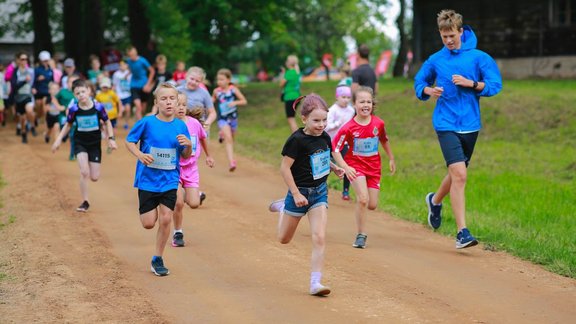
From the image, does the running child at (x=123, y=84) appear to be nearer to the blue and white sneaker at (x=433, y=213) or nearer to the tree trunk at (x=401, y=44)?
the blue and white sneaker at (x=433, y=213)

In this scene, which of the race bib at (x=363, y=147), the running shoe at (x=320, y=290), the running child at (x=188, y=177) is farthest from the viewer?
the race bib at (x=363, y=147)

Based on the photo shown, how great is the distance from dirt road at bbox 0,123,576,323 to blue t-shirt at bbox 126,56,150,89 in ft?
35.1

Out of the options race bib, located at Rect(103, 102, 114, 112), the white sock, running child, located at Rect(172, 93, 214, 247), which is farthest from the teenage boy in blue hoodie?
race bib, located at Rect(103, 102, 114, 112)

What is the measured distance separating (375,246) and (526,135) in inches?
453

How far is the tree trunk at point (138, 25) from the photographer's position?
115 feet

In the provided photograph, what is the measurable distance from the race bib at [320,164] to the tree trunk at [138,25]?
27349 mm

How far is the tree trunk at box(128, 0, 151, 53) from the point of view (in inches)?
1375

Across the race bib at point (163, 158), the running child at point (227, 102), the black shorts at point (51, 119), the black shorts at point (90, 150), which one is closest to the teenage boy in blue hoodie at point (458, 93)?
the race bib at point (163, 158)

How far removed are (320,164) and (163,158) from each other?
1690 mm

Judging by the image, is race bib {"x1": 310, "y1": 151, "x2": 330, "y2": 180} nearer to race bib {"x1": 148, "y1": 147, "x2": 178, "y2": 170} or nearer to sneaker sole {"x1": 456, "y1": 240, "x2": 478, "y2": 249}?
race bib {"x1": 148, "y1": 147, "x2": 178, "y2": 170}

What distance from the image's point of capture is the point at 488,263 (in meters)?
9.77

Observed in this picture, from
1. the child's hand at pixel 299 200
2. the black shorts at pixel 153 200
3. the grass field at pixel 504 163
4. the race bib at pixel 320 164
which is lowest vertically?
the grass field at pixel 504 163

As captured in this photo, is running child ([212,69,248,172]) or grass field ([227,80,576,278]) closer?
grass field ([227,80,576,278])

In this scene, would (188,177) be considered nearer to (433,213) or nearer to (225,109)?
(433,213)
